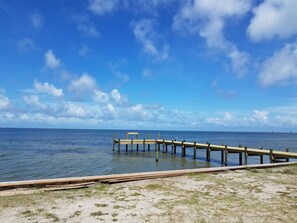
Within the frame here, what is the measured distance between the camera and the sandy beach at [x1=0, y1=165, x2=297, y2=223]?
7.54 metres

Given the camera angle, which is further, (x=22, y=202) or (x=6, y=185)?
(x=6, y=185)

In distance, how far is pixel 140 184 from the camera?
1155cm

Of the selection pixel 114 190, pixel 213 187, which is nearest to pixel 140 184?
pixel 114 190

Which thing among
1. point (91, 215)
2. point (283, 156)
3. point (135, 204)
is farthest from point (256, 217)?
point (283, 156)

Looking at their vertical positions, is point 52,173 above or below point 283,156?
below

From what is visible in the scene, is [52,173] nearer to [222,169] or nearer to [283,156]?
[222,169]

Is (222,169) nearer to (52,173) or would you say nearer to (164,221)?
(164,221)

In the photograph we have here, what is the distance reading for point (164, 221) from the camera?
7.29 m

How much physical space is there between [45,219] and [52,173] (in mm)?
17334

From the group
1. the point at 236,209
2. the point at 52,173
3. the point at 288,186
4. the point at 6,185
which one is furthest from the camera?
the point at 52,173

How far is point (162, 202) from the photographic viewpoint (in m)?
8.91

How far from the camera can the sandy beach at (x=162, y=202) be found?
24.7 feet

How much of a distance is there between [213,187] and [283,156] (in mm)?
16659

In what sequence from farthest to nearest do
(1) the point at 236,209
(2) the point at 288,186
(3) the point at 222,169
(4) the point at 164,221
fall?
(3) the point at 222,169 < (2) the point at 288,186 < (1) the point at 236,209 < (4) the point at 164,221
